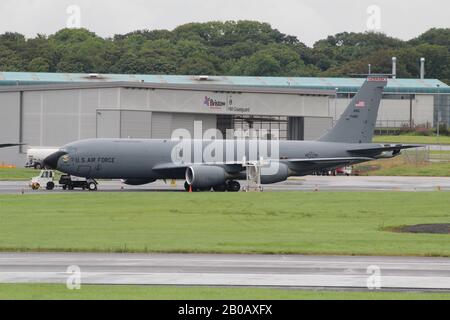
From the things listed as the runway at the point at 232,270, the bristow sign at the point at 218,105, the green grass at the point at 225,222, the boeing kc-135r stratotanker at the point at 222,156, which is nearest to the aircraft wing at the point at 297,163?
the boeing kc-135r stratotanker at the point at 222,156

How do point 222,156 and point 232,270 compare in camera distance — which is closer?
point 232,270

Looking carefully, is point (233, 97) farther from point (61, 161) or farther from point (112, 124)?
point (61, 161)

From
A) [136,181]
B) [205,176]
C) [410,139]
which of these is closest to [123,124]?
[136,181]

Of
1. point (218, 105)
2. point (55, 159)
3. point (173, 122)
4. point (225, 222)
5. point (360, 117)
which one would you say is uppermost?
point (218, 105)

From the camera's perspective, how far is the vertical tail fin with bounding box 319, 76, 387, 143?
76250 mm

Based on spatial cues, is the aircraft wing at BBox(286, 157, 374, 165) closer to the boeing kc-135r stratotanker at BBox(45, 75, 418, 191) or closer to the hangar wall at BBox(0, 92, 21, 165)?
the boeing kc-135r stratotanker at BBox(45, 75, 418, 191)

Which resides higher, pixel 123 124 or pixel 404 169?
pixel 123 124

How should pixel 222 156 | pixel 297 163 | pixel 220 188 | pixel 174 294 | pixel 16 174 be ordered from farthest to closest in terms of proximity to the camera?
pixel 16 174 → pixel 297 163 → pixel 222 156 → pixel 220 188 → pixel 174 294

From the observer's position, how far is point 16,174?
85875mm

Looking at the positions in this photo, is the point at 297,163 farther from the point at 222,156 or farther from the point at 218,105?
the point at 218,105

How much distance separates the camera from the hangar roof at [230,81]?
140500mm

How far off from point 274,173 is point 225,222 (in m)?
26.9
